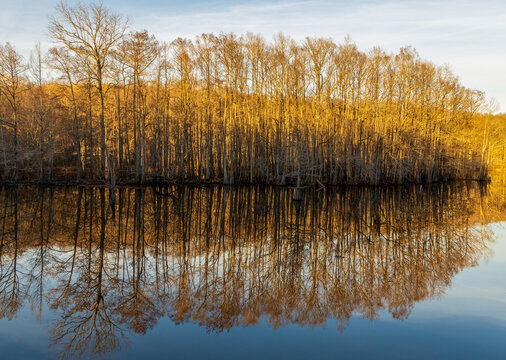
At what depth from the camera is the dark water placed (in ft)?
17.6

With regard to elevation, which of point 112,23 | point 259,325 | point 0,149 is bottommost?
point 259,325

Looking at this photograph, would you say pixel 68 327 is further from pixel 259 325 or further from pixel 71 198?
pixel 71 198

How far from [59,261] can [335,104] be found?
2705 cm

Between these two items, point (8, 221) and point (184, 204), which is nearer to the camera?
point (8, 221)

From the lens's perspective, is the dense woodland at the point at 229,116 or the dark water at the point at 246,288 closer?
the dark water at the point at 246,288

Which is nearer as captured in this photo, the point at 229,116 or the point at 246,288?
the point at 246,288

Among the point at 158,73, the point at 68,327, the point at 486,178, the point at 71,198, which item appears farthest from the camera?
the point at 486,178

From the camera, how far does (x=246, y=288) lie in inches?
284

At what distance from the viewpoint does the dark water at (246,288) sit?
5.36 metres

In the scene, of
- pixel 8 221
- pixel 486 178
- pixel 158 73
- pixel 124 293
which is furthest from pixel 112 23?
pixel 486 178

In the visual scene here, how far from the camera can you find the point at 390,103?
33969 mm

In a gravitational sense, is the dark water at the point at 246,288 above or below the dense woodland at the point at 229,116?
below

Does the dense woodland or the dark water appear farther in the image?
the dense woodland

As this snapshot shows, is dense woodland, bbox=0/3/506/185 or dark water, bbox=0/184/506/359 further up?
dense woodland, bbox=0/3/506/185
